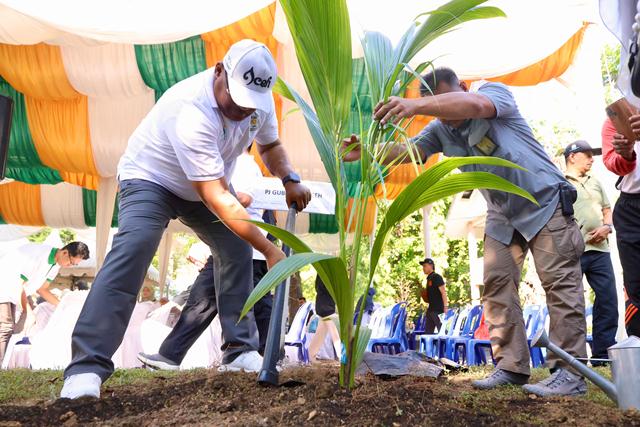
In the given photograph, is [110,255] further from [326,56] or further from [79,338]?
[326,56]

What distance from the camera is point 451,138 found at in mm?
2865

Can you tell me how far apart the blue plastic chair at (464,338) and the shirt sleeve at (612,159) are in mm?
3474

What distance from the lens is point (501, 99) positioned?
2.60m

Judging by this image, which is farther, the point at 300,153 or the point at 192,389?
the point at 300,153

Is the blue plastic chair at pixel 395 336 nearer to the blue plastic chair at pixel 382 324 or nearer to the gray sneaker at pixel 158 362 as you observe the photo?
the blue plastic chair at pixel 382 324

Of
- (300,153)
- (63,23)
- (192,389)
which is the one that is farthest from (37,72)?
(192,389)

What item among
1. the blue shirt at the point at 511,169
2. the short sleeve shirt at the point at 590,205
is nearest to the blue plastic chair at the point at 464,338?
the short sleeve shirt at the point at 590,205

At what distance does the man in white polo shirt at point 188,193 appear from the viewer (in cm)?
222

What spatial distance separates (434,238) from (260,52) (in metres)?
17.3

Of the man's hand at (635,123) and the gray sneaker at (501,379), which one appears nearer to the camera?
the man's hand at (635,123)

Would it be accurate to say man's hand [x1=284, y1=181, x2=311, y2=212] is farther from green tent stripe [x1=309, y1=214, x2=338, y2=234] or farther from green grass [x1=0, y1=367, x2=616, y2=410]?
green tent stripe [x1=309, y1=214, x2=338, y2=234]

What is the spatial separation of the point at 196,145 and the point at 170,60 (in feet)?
15.3

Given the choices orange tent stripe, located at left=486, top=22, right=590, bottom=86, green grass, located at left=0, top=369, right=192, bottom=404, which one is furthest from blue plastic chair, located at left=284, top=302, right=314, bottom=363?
green grass, located at left=0, top=369, right=192, bottom=404

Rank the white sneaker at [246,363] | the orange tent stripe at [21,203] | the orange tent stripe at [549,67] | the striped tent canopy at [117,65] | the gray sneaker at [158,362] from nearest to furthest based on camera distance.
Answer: the white sneaker at [246,363] → the gray sneaker at [158,362] → the striped tent canopy at [117,65] → the orange tent stripe at [549,67] → the orange tent stripe at [21,203]
